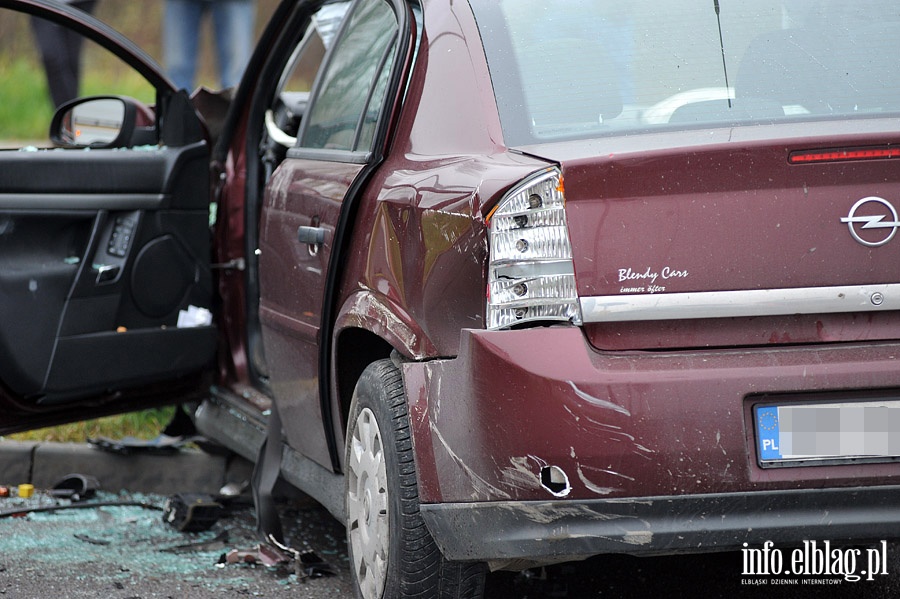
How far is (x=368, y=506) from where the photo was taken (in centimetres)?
327

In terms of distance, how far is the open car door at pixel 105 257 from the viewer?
174 inches

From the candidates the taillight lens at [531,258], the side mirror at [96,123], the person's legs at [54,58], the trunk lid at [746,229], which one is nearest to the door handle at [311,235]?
the taillight lens at [531,258]

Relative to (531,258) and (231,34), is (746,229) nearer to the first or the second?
(531,258)

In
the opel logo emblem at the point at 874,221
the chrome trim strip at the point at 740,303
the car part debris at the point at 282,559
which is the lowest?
the car part debris at the point at 282,559

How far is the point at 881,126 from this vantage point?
2740 millimetres

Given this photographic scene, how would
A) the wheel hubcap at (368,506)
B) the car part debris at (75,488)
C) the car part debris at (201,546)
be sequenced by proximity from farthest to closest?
the car part debris at (75,488) → the car part debris at (201,546) → the wheel hubcap at (368,506)

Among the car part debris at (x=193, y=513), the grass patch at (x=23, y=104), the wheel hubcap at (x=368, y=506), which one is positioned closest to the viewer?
the wheel hubcap at (x=368, y=506)

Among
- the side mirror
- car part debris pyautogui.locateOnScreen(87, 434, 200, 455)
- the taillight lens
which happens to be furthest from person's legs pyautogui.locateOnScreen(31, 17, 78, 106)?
the taillight lens

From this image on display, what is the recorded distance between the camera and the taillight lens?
2682 mm

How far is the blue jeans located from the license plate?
6.85 m

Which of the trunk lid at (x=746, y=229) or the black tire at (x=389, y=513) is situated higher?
the trunk lid at (x=746, y=229)

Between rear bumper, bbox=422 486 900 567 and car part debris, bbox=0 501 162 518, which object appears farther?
car part debris, bbox=0 501 162 518

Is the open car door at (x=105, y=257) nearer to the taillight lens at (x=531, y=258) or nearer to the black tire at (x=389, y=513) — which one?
the black tire at (x=389, y=513)

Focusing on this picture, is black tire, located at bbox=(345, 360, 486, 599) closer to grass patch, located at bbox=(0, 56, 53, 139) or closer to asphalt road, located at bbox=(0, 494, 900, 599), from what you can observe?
asphalt road, located at bbox=(0, 494, 900, 599)
